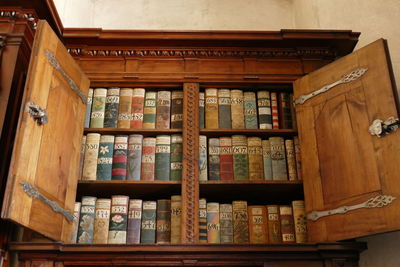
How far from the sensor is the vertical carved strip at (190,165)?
89.2 inches

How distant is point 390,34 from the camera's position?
2615 mm

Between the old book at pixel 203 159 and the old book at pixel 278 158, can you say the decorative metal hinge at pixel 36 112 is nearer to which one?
the old book at pixel 203 159

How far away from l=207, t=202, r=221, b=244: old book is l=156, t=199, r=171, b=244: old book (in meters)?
0.20

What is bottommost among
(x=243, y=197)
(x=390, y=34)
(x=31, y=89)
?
(x=243, y=197)

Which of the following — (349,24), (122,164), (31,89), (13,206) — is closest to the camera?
(13,206)

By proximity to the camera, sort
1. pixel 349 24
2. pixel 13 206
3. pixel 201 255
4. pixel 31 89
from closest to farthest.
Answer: pixel 13 206 → pixel 31 89 → pixel 201 255 → pixel 349 24

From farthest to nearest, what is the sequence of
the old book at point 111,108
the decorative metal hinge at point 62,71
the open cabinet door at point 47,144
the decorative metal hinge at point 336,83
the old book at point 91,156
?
the old book at point 111,108
the old book at point 91,156
the decorative metal hinge at point 336,83
the decorative metal hinge at point 62,71
the open cabinet door at point 47,144

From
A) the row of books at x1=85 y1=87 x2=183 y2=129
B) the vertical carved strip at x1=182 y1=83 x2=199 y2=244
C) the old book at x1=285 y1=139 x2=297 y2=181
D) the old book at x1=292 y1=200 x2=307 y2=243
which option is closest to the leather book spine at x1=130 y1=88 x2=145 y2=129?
the row of books at x1=85 y1=87 x2=183 y2=129

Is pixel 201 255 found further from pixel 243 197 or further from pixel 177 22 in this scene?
pixel 177 22

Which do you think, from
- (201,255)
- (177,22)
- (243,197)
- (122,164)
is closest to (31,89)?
(122,164)

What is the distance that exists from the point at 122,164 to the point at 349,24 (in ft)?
5.31

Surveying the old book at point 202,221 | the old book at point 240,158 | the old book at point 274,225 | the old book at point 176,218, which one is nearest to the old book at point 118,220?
the old book at point 176,218

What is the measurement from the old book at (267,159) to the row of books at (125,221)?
0.48m

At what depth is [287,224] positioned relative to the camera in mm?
2348
